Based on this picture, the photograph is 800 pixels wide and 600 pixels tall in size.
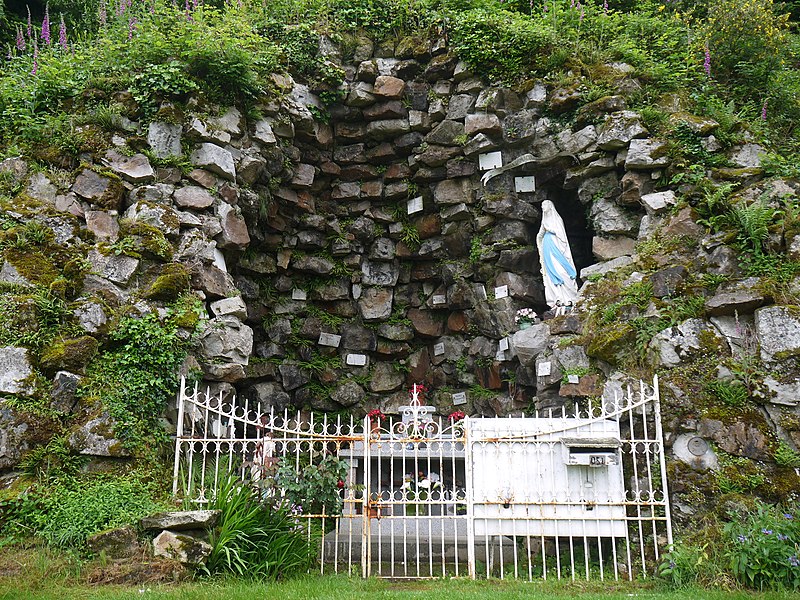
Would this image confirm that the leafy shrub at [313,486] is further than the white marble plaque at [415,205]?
No

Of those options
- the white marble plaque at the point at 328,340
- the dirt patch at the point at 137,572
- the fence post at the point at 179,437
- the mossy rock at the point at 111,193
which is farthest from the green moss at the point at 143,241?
the white marble plaque at the point at 328,340

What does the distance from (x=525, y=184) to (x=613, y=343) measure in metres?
3.61

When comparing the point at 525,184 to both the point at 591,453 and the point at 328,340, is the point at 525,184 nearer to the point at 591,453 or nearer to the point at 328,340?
the point at 328,340

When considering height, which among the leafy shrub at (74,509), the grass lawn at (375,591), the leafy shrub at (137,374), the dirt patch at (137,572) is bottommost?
the grass lawn at (375,591)

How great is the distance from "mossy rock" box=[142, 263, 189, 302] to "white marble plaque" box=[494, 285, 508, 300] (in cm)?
474

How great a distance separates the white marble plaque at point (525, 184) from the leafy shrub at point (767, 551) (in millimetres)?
5886

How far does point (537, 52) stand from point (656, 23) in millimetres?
2173

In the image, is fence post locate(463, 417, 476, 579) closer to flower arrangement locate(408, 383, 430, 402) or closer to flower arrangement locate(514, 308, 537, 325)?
flower arrangement locate(514, 308, 537, 325)

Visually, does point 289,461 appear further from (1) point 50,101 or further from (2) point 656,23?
(2) point 656,23

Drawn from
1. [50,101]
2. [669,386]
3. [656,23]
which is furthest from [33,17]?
[669,386]

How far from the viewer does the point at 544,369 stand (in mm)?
8305

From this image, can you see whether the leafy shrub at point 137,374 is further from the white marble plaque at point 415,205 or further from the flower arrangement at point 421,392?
the white marble plaque at point 415,205

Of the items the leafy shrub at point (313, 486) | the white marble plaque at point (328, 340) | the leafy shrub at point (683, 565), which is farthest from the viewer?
the white marble plaque at point (328, 340)

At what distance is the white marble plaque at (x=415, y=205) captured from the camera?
1112 centimetres
